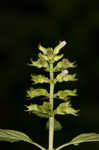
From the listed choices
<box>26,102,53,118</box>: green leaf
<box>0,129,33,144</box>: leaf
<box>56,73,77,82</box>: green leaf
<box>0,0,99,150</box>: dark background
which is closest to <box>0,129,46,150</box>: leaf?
<box>0,129,33,144</box>: leaf

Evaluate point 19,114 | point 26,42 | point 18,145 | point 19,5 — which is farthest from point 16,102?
point 19,5

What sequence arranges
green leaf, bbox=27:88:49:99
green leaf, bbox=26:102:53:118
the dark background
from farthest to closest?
1. the dark background
2. green leaf, bbox=27:88:49:99
3. green leaf, bbox=26:102:53:118

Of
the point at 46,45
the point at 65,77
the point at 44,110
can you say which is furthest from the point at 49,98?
the point at 46,45

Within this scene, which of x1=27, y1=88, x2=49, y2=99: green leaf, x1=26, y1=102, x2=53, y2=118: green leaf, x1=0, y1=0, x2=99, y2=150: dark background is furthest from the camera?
x1=0, y1=0, x2=99, y2=150: dark background

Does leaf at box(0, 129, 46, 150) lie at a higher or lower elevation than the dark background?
lower

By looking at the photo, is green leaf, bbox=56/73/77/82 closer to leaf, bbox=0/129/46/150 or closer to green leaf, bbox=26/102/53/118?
green leaf, bbox=26/102/53/118

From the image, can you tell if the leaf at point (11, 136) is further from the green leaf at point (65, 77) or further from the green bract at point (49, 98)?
the green leaf at point (65, 77)

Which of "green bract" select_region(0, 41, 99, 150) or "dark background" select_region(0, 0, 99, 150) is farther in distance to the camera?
"dark background" select_region(0, 0, 99, 150)

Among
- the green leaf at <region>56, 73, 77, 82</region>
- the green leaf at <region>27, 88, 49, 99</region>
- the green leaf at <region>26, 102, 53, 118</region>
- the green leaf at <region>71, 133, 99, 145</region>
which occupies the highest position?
the green leaf at <region>56, 73, 77, 82</region>

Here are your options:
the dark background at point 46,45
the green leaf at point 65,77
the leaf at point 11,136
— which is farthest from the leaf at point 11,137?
the dark background at point 46,45
